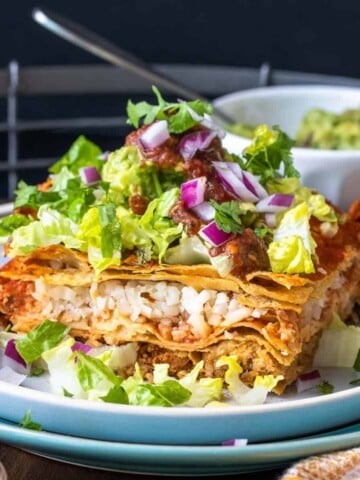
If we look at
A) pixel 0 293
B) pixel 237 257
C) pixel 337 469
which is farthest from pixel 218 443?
pixel 0 293

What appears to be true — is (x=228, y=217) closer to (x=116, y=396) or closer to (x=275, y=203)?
(x=275, y=203)

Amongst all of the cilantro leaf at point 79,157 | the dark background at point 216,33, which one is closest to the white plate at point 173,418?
the cilantro leaf at point 79,157

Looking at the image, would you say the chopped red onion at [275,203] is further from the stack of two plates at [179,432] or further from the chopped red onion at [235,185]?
the stack of two plates at [179,432]

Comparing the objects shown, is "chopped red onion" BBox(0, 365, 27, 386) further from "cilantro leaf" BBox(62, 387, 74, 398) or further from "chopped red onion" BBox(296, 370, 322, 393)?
"chopped red onion" BBox(296, 370, 322, 393)

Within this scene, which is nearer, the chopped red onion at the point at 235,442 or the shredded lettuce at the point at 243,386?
the chopped red onion at the point at 235,442

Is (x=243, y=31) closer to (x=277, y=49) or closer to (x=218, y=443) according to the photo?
(x=277, y=49)

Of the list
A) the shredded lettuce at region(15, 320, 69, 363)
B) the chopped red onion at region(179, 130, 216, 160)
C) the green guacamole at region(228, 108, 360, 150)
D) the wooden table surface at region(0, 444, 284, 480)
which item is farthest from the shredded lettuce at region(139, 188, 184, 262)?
the green guacamole at region(228, 108, 360, 150)

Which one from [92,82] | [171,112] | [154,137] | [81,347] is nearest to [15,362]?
[81,347]
